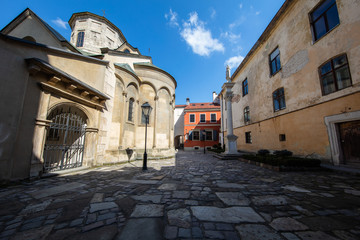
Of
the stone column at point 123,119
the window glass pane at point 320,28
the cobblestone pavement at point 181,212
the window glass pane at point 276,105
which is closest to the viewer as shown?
the cobblestone pavement at point 181,212

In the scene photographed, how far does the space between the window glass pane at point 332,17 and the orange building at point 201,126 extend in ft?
66.7

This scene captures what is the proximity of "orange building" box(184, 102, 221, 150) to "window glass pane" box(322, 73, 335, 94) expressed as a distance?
64.8 ft

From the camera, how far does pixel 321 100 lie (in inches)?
293

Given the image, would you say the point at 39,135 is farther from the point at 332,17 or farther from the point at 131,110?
the point at 332,17

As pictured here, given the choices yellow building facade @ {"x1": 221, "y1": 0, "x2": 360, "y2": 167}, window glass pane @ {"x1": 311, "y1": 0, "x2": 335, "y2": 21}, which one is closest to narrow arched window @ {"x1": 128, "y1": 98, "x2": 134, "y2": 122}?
yellow building facade @ {"x1": 221, "y1": 0, "x2": 360, "y2": 167}

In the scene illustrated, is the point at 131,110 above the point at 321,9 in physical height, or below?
below

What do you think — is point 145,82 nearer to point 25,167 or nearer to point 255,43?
point 25,167

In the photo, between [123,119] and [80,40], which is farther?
[80,40]

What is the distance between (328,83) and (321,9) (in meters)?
4.41

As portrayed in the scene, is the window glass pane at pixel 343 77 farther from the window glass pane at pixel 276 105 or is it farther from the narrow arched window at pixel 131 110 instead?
the narrow arched window at pixel 131 110

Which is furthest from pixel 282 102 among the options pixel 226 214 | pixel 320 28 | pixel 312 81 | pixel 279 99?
pixel 226 214

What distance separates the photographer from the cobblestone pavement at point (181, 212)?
193 cm

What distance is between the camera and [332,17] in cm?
722

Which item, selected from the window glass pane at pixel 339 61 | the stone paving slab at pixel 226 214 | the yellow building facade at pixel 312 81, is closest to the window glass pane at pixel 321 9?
the yellow building facade at pixel 312 81
